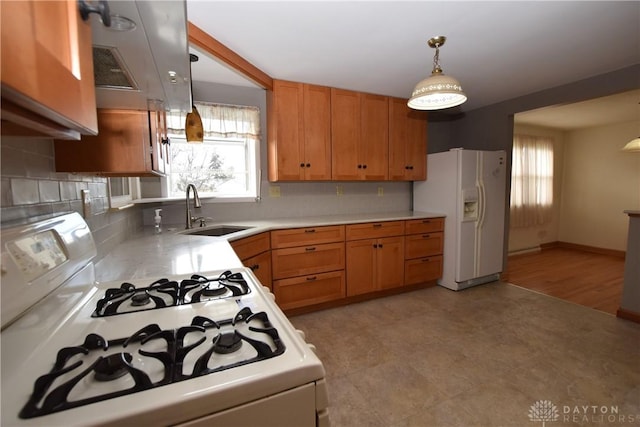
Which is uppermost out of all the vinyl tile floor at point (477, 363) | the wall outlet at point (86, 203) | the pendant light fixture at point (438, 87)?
the pendant light fixture at point (438, 87)

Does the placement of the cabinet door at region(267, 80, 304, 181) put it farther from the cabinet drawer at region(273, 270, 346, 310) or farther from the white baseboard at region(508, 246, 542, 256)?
the white baseboard at region(508, 246, 542, 256)

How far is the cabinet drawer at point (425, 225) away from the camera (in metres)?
3.22

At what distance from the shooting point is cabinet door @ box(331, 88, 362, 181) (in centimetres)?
310

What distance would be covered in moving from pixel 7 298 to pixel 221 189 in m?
2.47

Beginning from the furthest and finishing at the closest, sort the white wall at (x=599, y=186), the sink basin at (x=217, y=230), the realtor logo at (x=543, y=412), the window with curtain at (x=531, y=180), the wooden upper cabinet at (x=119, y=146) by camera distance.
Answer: the window with curtain at (x=531, y=180) < the white wall at (x=599, y=186) < the sink basin at (x=217, y=230) < the realtor logo at (x=543, y=412) < the wooden upper cabinet at (x=119, y=146)

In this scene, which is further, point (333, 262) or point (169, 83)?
point (333, 262)

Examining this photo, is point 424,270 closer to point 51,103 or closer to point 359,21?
point 359,21

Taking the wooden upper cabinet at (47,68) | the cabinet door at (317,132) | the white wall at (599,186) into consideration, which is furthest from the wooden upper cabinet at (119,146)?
the white wall at (599,186)

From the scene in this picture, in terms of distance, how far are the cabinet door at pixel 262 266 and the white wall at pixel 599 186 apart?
5833 mm

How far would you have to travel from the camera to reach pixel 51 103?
1.32ft

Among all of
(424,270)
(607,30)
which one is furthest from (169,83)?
(424,270)

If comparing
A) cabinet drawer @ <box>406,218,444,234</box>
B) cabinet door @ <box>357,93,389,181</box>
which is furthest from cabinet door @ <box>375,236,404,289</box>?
cabinet door @ <box>357,93,389,181</box>

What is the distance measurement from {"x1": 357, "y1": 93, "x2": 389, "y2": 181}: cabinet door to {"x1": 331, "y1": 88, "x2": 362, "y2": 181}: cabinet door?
0.07m

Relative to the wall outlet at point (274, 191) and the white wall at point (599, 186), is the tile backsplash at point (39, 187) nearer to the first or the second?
the wall outlet at point (274, 191)
